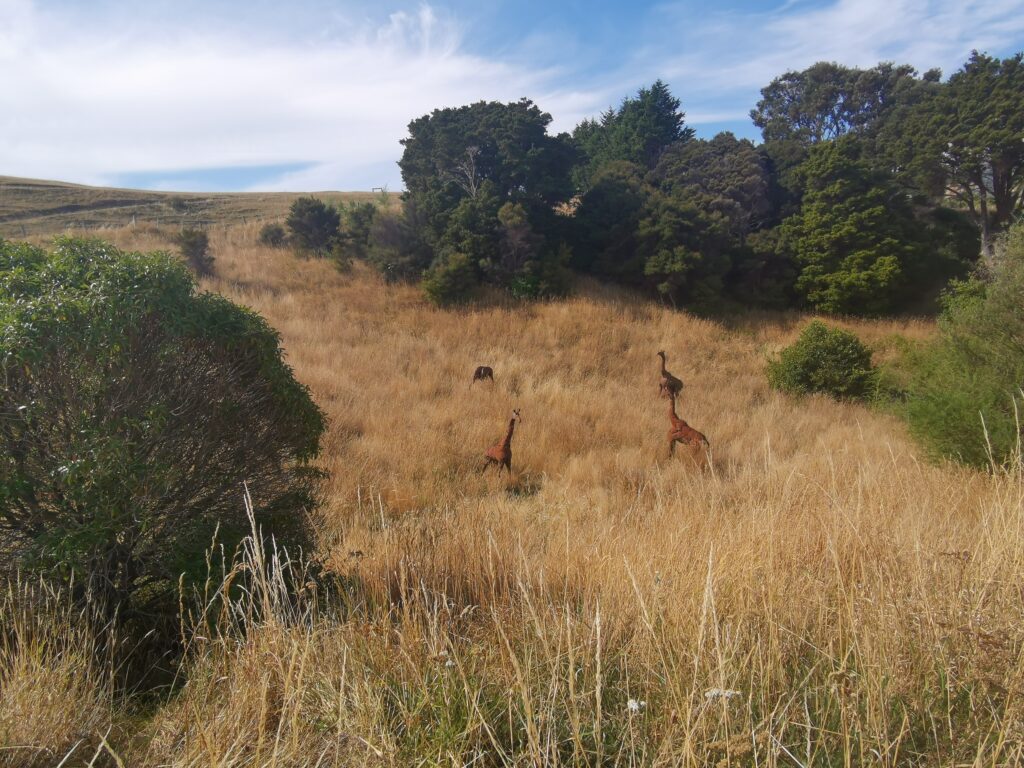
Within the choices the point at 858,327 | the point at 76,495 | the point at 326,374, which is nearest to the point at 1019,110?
the point at 858,327

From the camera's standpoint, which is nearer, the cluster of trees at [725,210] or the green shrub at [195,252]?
the green shrub at [195,252]

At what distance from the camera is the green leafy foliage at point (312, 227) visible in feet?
71.3

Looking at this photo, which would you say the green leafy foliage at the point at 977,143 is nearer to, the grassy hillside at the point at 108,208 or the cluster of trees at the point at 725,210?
the cluster of trees at the point at 725,210

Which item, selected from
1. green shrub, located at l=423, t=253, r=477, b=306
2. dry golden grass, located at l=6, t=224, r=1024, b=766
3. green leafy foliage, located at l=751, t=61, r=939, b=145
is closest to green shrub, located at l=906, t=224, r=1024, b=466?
dry golden grass, located at l=6, t=224, r=1024, b=766

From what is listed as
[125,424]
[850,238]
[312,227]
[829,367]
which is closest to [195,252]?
[312,227]

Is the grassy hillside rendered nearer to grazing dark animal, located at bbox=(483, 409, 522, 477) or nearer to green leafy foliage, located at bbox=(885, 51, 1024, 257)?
grazing dark animal, located at bbox=(483, 409, 522, 477)

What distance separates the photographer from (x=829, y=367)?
1450 centimetres

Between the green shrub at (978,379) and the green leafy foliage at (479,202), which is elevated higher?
the green leafy foliage at (479,202)

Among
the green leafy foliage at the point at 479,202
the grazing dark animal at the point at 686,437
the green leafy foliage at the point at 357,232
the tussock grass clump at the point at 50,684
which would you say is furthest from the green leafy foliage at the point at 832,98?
the tussock grass clump at the point at 50,684

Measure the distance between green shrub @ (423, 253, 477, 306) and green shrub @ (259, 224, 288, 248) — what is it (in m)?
7.36

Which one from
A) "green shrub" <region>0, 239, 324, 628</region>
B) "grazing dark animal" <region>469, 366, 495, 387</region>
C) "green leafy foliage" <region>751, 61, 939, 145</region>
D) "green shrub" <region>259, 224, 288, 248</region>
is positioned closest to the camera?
"green shrub" <region>0, 239, 324, 628</region>

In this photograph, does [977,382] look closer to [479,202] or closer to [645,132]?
[479,202]

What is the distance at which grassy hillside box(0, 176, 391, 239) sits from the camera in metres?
26.9

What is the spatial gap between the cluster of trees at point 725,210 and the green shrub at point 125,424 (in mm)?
15547
